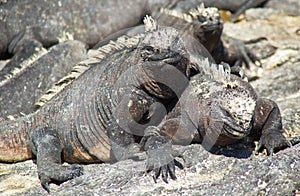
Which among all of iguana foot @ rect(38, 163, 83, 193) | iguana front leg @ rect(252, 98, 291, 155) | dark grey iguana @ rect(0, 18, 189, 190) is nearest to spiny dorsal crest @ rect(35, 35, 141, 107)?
dark grey iguana @ rect(0, 18, 189, 190)

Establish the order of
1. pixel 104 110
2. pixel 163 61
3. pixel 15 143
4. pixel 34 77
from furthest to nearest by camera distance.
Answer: pixel 34 77, pixel 15 143, pixel 104 110, pixel 163 61

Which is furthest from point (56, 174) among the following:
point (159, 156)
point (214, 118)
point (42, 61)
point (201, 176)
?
point (42, 61)

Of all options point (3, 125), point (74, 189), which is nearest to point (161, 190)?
point (74, 189)

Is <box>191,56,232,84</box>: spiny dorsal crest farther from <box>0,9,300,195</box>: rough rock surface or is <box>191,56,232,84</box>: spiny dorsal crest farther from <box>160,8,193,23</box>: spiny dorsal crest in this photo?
<box>160,8,193,23</box>: spiny dorsal crest

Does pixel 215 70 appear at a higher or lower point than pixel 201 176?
higher

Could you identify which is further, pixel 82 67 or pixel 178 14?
pixel 178 14

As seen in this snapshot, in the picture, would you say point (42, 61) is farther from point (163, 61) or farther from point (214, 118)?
point (214, 118)

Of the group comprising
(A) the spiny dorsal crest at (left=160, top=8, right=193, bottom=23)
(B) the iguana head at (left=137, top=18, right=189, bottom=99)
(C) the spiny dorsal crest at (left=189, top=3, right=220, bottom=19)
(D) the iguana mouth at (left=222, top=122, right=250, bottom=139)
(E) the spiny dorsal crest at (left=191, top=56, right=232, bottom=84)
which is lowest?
(D) the iguana mouth at (left=222, top=122, right=250, bottom=139)

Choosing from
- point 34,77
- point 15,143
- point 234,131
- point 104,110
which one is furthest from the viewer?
point 34,77
